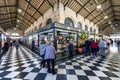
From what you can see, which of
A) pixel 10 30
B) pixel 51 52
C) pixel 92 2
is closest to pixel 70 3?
pixel 92 2

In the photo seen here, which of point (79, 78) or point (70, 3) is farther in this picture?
point (70, 3)

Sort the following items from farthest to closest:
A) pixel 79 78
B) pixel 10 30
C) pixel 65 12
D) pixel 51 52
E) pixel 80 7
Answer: pixel 10 30 → pixel 80 7 → pixel 65 12 → pixel 51 52 → pixel 79 78

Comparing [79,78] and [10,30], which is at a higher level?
[10,30]

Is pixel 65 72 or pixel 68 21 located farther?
pixel 68 21

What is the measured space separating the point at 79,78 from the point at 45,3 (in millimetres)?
7519

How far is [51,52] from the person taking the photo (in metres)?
3.62

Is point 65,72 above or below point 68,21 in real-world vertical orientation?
below

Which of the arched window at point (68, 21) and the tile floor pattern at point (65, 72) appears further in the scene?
the arched window at point (68, 21)

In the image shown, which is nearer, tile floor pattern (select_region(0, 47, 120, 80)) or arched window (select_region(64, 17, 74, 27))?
tile floor pattern (select_region(0, 47, 120, 80))

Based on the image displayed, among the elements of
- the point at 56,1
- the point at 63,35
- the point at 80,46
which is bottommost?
the point at 80,46

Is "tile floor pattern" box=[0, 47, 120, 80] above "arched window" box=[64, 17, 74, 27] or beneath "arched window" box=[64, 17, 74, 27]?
beneath

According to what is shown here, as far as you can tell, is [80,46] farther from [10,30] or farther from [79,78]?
[10,30]

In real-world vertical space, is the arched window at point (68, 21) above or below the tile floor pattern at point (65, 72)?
above

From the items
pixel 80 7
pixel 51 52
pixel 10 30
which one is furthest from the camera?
pixel 10 30
